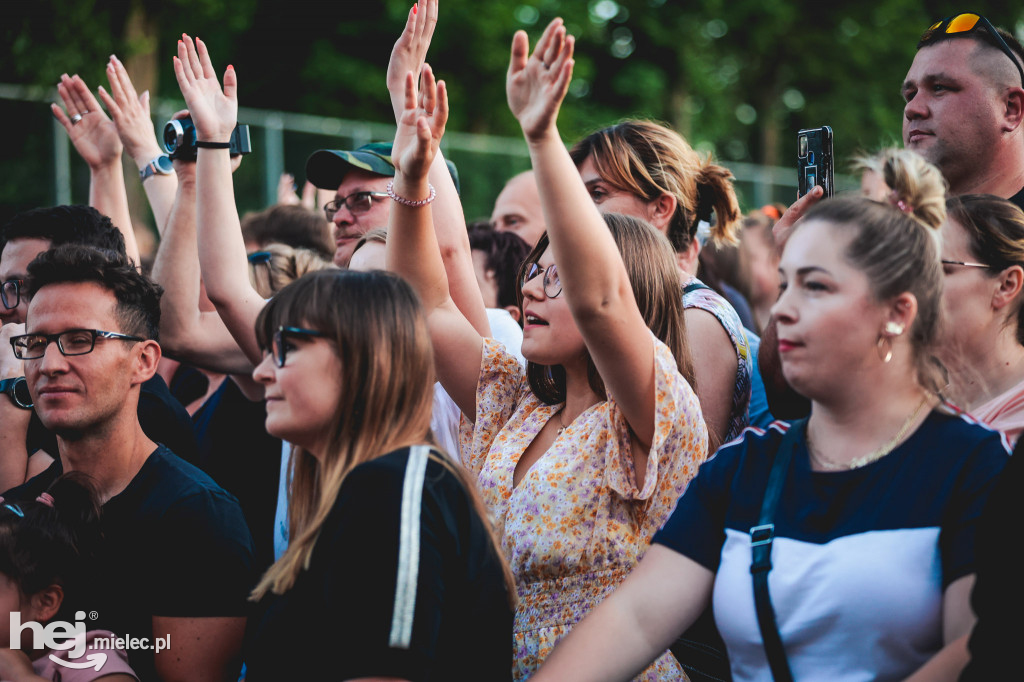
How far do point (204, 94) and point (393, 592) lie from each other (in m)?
2.59

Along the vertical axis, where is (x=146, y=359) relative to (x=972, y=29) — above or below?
below

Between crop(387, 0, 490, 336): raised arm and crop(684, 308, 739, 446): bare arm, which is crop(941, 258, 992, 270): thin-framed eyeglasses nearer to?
crop(684, 308, 739, 446): bare arm

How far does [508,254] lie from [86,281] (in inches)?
78.3

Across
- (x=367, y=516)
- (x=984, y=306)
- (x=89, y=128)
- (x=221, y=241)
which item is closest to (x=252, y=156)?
(x=89, y=128)

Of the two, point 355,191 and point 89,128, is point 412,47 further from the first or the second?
point 89,128

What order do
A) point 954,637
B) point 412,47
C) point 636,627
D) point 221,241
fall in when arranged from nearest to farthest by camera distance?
1. point 954,637
2. point 636,627
3. point 412,47
4. point 221,241

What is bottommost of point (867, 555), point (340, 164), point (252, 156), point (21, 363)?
point (867, 555)

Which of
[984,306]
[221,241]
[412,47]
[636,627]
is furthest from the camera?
[221,241]

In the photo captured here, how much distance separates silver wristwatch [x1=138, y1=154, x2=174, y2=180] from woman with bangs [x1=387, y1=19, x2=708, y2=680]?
1.99m

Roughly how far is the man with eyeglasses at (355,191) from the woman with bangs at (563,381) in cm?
129

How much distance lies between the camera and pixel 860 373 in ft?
6.49

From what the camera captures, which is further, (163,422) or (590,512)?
(163,422)

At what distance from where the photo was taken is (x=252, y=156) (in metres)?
12.0

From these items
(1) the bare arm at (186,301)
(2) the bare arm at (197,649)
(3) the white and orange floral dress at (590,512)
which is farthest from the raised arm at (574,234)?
(1) the bare arm at (186,301)
